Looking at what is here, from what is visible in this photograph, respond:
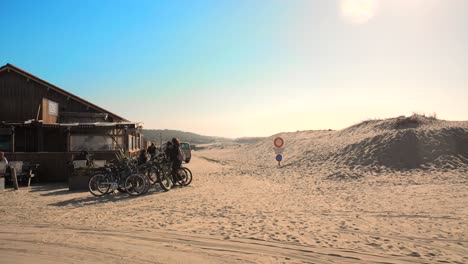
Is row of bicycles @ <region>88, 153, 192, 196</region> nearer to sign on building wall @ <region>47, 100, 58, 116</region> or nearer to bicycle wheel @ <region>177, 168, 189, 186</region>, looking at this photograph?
bicycle wheel @ <region>177, 168, 189, 186</region>

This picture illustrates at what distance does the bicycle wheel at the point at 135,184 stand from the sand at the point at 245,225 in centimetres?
36

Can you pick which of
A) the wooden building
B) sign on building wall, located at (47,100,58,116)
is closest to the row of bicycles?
the wooden building

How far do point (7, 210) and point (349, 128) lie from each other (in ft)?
82.4

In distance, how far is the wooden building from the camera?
15977 millimetres

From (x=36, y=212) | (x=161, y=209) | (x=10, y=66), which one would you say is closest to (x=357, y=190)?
(x=161, y=209)

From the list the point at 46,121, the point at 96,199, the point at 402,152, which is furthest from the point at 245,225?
the point at 46,121

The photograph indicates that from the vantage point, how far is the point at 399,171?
14.8 m

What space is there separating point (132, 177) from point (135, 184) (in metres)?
0.27

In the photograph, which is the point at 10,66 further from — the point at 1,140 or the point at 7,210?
the point at 7,210

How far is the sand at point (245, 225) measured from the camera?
4.96 m

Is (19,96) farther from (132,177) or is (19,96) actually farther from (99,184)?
(132,177)

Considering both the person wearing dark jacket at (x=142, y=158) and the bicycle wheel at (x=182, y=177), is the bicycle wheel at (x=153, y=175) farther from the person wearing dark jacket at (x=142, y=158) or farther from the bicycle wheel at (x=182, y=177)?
the bicycle wheel at (x=182, y=177)

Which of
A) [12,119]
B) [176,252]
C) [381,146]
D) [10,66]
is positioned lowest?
[176,252]

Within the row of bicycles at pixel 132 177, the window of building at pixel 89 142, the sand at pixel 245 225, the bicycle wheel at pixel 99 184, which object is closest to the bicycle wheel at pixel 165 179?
the row of bicycles at pixel 132 177
